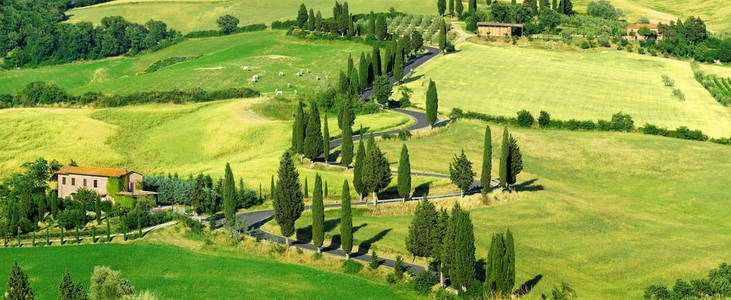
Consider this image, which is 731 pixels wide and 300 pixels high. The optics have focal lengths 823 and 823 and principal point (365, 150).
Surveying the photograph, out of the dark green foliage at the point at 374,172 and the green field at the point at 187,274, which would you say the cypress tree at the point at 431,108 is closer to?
the dark green foliage at the point at 374,172

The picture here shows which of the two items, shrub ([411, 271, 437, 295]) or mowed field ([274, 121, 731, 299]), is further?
mowed field ([274, 121, 731, 299])

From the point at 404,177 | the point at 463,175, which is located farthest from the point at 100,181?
the point at 463,175

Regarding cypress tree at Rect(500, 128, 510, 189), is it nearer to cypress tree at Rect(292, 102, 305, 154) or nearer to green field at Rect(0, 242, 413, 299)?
cypress tree at Rect(292, 102, 305, 154)

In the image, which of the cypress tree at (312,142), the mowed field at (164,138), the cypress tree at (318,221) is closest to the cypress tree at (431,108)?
the mowed field at (164,138)

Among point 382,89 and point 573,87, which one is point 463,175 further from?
point 573,87

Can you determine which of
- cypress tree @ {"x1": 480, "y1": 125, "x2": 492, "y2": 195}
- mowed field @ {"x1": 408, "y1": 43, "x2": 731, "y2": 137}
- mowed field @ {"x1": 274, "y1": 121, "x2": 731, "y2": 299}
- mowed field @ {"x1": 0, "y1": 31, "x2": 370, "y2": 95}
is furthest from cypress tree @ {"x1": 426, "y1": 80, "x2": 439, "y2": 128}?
mowed field @ {"x1": 0, "y1": 31, "x2": 370, "y2": 95}
